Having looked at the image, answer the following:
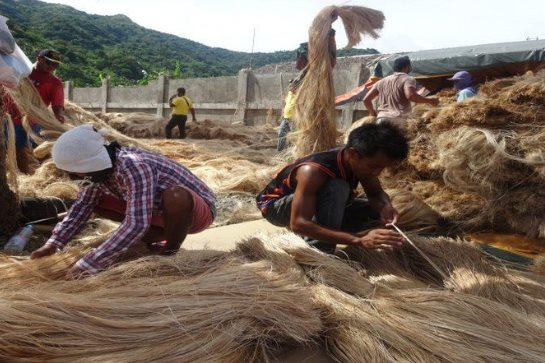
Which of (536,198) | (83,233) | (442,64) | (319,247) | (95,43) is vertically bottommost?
(83,233)

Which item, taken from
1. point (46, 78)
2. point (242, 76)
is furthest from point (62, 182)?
point (242, 76)

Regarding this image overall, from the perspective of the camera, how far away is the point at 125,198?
2.49 m

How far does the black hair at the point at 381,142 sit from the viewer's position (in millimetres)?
2250

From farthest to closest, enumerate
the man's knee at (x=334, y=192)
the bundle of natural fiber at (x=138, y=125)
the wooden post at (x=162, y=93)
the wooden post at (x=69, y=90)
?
the wooden post at (x=69, y=90)
the wooden post at (x=162, y=93)
the bundle of natural fiber at (x=138, y=125)
the man's knee at (x=334, y=192)

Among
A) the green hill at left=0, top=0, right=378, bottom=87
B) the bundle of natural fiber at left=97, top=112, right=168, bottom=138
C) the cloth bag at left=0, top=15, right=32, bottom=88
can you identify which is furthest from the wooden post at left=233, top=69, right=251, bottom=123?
the cloth bag at left=0, top=15, right=32, bottom=88

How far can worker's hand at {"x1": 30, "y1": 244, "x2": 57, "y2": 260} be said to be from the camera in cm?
228

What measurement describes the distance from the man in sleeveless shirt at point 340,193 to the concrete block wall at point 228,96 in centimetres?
599

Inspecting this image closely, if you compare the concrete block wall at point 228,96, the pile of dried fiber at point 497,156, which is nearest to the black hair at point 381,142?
the pile of dried fiber at point 497,156

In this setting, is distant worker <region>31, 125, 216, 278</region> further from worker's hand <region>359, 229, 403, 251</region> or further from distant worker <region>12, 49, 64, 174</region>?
distant worker <region>12, 49, 64, 174</region>

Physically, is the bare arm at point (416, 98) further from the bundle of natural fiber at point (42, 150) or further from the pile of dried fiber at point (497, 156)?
the bundle of natural fiber at point (42, 150)

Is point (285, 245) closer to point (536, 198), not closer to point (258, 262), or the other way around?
point (258, 262)

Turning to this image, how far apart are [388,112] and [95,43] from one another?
4896 centimetres

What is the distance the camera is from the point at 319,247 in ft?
8.18

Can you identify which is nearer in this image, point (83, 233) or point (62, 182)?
point (83, 233)
